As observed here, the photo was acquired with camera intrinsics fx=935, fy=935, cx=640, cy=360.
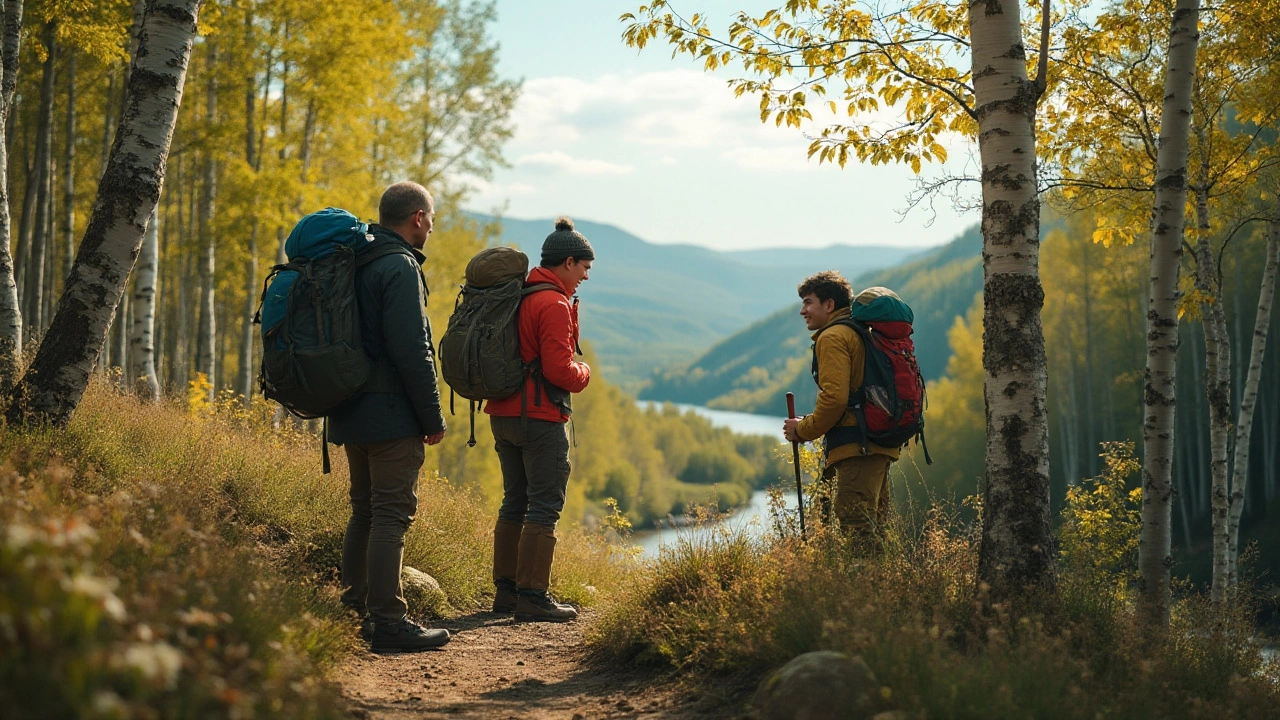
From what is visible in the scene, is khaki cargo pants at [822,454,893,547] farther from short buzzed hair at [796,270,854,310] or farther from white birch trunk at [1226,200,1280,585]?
white birch trunk at [1226,200,1280,585]

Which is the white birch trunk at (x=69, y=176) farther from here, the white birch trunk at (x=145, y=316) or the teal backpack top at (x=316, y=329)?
the teal backpack top at (x=316, y=329)

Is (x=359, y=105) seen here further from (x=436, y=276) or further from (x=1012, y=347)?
(x=1012, y=347)

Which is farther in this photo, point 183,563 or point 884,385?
point 884,385

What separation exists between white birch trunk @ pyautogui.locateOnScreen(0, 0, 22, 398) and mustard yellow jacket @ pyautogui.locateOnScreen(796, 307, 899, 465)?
4.70 meters

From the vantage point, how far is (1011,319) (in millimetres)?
4785

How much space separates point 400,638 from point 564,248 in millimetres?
2482

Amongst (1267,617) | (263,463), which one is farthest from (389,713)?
(1267,617)

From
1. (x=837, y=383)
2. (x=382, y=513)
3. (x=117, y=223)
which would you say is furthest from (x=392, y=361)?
(x=837, y=383)

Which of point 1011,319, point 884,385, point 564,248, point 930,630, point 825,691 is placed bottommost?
point 825,691

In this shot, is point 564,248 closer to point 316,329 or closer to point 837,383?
point 316,329

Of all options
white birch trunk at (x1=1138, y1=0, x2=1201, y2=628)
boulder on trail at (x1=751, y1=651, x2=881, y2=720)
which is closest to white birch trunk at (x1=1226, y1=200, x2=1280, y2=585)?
white birch trunk at (x1=1138, y1=0, x2=1201, y2=628)

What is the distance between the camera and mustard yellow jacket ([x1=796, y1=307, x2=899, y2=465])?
5.25 m

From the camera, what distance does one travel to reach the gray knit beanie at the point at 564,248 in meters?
5.84

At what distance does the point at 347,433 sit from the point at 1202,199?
29.3 ft
